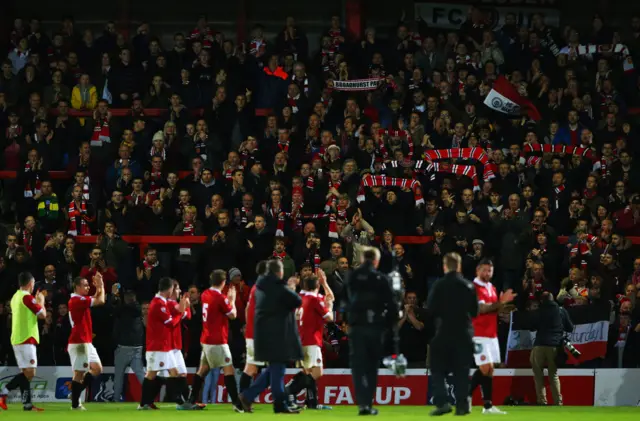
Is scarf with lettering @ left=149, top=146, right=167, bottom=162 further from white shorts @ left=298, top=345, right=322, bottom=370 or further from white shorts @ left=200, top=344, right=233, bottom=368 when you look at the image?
white shorts @ left=298, top=345, right=322, bottom=370

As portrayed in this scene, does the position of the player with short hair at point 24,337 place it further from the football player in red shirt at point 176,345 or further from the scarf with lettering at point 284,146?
the scarf with lettering at point 284,146

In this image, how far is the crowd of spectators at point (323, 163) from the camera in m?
23.7

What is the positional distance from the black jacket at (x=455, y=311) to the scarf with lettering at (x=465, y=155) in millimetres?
8937

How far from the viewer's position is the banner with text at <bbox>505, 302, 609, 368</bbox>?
23.1 meters

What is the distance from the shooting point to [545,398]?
74.4 feet

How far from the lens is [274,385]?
17.3 metres

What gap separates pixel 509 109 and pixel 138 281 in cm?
828

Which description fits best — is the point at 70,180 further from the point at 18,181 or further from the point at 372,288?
the point at 372,288

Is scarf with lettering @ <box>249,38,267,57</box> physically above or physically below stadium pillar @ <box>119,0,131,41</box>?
below

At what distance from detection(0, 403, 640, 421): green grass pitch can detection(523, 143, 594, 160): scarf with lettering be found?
6.09 meters

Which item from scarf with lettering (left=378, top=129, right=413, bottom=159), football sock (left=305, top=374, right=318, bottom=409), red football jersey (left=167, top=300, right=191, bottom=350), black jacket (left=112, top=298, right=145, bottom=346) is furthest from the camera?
scarf with lettering (left=378, top=129, right=413, bottom=159)

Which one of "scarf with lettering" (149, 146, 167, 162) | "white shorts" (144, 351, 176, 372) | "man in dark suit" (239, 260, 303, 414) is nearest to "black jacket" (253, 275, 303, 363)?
"man in dark suit" (239, 260, 303, 414)

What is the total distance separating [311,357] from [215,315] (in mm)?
1545

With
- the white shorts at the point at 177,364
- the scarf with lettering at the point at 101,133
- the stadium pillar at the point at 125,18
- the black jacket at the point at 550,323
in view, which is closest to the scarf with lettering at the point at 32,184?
the scarf with lettering at the point at 101,133
